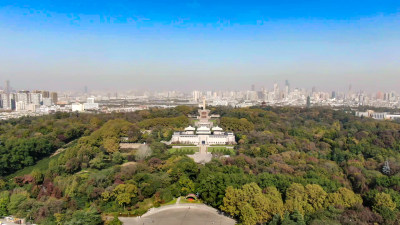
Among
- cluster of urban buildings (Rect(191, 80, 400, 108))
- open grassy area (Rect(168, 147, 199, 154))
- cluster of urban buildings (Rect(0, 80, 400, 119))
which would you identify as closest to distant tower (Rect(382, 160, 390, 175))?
open grassy area (Rect(168, 147, 199, 154))

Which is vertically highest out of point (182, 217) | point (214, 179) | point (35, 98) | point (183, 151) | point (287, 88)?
point (287, 88)

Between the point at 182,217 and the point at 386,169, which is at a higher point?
the point at 386,169

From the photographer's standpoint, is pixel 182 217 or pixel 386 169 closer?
pixel 182 217

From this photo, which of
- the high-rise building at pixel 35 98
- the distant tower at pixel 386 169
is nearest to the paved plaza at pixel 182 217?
the distant tower at pixel 386 169

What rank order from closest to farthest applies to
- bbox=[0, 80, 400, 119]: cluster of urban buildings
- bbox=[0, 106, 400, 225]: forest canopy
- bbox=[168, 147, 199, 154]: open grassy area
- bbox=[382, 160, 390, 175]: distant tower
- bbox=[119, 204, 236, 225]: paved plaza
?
bbox=[0, 106, 400, 225]: forest canopy
bbox=[119, 204, 236, 225]: paved plaza
bbox=[382, 160, 390, 175]: distant tower
bbox=[168, 147, 199, 154]: open grassy area
bbox=[0, 80, 400, 119]: cluster of urban buildings

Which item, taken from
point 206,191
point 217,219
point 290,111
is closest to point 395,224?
point 217,219

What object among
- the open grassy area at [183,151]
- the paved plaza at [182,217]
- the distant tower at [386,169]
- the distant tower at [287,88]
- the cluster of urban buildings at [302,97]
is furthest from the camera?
the distant tower at [287,88]

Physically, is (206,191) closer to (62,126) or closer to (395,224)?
(395,224)

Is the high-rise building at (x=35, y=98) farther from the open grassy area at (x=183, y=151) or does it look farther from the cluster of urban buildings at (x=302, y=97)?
the open grassy area at (x=183, y=151)

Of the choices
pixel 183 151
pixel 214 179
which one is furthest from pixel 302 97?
pixel 214 179

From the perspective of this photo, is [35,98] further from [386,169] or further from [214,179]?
[386,169]

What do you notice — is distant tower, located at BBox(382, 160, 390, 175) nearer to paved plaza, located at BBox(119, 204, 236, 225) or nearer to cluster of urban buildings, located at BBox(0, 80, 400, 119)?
paved plaza, located at BBox(119, 204, 236, 225)
